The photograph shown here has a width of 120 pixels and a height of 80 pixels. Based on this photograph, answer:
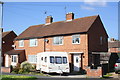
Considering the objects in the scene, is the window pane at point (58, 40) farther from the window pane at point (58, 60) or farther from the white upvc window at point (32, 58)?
the window pane at point (58, 60)

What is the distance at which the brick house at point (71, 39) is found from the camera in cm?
2348

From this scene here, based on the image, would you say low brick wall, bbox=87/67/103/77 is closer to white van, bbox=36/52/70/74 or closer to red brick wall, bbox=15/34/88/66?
white van, bbox=36/52/70/74

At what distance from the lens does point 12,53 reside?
31.7 meters

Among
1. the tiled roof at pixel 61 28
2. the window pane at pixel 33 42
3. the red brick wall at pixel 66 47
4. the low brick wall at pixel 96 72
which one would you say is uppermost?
the tiled roof at pixel 61 28

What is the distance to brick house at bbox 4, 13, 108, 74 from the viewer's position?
77.0ft

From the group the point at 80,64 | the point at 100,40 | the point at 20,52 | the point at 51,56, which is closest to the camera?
the point at 51,56

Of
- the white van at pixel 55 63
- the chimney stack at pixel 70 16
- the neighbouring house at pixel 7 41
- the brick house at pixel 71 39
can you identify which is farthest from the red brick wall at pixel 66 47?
the neighbouring house at pixel 7 41

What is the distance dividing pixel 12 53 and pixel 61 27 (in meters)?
9.88

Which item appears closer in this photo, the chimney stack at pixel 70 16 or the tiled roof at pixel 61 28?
the tiled roof at pixel 61 28

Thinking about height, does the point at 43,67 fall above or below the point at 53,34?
below

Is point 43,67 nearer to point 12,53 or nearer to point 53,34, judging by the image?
point 53,34

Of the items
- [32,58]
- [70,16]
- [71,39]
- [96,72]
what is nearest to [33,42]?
[32,58]

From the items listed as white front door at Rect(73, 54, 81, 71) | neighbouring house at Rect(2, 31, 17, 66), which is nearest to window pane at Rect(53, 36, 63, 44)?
white front door at Rect(73, 54, 81, 71)


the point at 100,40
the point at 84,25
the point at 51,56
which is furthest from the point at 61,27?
the point at 51,56
